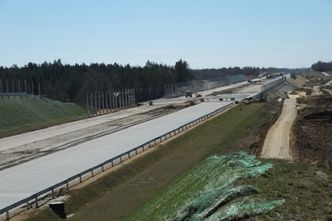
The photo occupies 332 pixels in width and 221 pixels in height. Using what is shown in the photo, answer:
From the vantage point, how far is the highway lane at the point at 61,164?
104ft

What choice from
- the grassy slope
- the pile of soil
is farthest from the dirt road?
the grassy slope

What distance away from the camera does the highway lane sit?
31.6m

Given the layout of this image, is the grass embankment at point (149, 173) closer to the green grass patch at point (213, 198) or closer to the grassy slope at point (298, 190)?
the green grass patch at point (213, 198)

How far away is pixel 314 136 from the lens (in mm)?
49562

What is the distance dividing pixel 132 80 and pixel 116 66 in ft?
102

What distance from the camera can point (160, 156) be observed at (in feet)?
144

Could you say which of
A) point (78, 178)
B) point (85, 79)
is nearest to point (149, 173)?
point (78, 178)

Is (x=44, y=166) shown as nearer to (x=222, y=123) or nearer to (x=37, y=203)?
(x=37, y=203)

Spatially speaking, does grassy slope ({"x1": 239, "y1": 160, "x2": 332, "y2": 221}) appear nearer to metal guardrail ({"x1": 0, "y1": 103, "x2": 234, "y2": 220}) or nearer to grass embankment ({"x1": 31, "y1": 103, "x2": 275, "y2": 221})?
grass embankment ({"x1": 31, "y1": 103, "x2": 275, "y2": 221})

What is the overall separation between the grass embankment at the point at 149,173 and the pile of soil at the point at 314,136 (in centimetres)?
399

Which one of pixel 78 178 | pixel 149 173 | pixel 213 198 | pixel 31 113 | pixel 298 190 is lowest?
pixel 31 113

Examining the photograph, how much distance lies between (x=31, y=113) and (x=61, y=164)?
176 feet

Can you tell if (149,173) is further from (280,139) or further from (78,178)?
(280,139)

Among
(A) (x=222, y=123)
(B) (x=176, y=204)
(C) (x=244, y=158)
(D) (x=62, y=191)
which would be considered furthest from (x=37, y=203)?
(A) (x=222, y=123)
